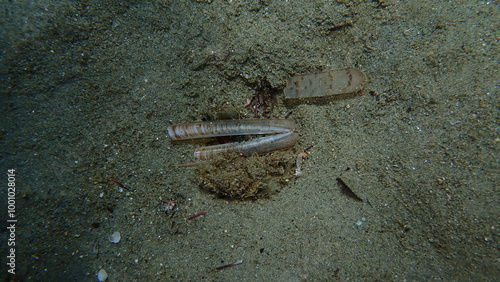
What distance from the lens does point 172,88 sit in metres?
3.39

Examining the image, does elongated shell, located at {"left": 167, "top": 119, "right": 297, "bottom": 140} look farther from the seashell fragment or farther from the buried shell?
the seashell fragment

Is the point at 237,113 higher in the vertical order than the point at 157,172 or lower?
higher

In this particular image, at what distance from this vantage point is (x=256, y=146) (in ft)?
11.1

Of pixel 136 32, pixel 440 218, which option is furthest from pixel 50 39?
pixel 440 218

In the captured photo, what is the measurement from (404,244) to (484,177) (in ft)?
3.84

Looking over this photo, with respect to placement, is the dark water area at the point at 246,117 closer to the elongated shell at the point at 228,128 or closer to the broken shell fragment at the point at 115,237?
the broken shell fragment at the point at 115,237

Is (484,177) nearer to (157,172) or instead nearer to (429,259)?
(429,259)

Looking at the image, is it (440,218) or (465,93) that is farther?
(465,93)

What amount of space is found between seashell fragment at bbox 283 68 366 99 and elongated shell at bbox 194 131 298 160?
2.08 ft

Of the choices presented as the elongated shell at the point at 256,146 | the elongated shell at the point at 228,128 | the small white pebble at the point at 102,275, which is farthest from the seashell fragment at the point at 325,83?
the small white pebble at the point at 102,275

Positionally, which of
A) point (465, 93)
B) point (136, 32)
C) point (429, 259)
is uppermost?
point (136, 32)

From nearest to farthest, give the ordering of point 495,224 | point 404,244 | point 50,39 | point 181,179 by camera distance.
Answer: point 495,224
point 404,244
point 50,39
point 181,179

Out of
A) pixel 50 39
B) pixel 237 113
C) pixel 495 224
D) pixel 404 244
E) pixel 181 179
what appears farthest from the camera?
pixel 237 113

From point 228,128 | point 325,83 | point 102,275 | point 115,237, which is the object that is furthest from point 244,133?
point 102,275
